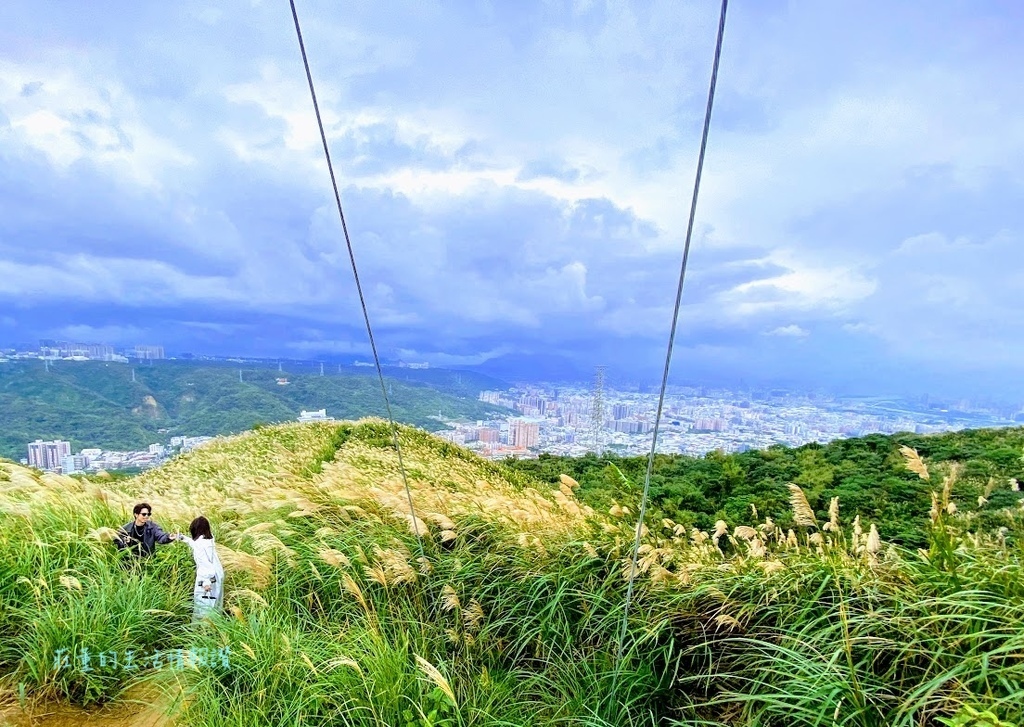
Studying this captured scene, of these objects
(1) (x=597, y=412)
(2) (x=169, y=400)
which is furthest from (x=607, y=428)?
(2) (x=169, y=400)

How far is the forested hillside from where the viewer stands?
5.28 meters

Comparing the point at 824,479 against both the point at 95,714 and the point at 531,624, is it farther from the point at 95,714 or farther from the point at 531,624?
the point at 95,714

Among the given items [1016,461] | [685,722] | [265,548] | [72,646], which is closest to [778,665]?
[685,722]

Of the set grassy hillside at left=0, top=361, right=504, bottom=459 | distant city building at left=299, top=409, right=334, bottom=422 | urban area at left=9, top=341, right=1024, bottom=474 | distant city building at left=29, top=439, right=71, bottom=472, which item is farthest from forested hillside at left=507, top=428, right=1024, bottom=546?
distant city building at left=29, top=439, right=71, bottom=472

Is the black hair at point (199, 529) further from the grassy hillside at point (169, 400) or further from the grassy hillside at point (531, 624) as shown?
the grassy hillside at point (169, 400)

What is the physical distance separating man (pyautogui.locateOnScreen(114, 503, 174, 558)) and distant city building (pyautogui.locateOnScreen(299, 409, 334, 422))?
1131 centimetres

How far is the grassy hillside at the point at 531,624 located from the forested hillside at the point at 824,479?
114 cm

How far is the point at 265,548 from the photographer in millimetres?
3693

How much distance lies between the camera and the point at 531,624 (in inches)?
123

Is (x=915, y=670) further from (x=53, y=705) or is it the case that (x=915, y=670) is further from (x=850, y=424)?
(x=850, y=424)

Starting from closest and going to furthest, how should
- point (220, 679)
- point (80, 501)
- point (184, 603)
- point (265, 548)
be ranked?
1. point (220, 679)
2. point (184, 603)
3. point (265, 548)
4. point (80, 501)

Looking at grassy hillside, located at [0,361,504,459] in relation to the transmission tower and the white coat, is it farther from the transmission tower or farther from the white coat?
the white coat

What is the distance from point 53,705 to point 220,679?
3.22ft

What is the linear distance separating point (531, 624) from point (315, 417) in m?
13.3
